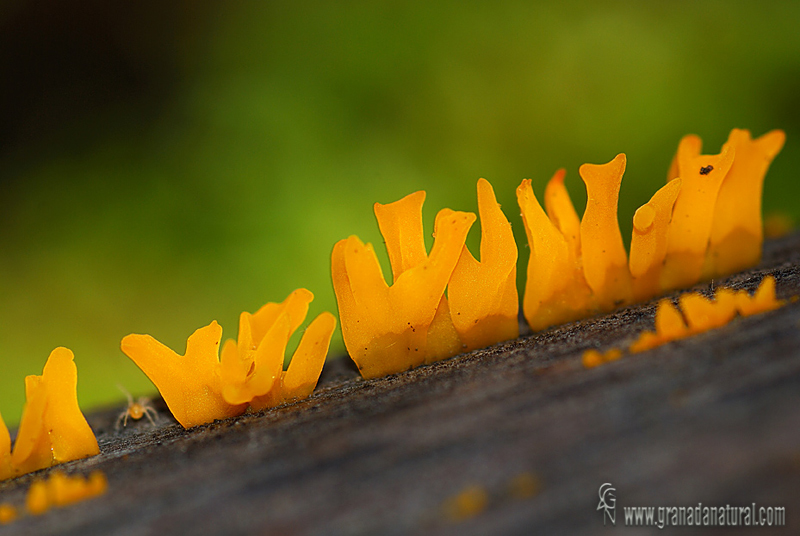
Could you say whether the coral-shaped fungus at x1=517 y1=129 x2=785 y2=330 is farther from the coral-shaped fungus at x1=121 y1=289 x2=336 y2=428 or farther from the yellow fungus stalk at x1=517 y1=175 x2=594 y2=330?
the coral-shaped fungus at x1=121 y1=289 x2=336 y2=428

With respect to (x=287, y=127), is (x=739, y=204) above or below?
below

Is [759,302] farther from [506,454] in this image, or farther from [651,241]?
[506,454]

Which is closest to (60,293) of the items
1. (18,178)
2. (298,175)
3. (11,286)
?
(11,286)

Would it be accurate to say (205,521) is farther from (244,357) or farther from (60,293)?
(60,293)

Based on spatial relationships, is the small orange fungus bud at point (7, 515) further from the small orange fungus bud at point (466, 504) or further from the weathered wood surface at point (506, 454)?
the small orange fungus bud at point (466, 504)

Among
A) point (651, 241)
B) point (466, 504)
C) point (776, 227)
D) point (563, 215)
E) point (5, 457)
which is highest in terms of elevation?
point (776, 227)

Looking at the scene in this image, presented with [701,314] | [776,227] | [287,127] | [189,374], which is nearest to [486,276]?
[701,314]

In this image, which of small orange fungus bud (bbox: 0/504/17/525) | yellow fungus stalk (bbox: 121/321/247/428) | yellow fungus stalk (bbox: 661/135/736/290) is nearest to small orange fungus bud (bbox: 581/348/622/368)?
yellow fungus stalk (bbox: 661/135/736/290)
